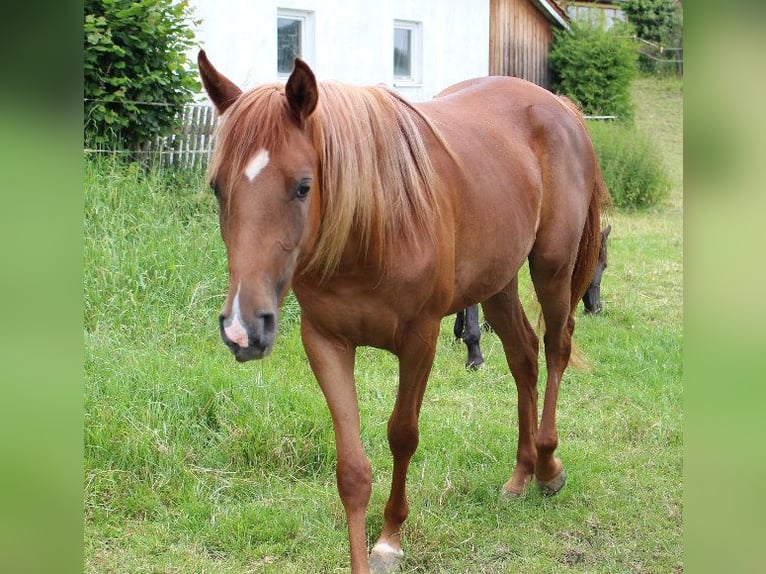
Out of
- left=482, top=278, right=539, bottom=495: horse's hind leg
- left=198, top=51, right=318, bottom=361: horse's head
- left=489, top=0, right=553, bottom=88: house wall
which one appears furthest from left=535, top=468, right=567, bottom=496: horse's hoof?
left=489, top=0, right=553, bottom=88: house wall

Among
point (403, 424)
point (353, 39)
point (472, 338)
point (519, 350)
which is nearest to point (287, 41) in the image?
point (353, 39)

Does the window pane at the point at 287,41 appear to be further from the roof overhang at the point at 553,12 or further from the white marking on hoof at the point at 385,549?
the white marking on hoof at the point at 385,549

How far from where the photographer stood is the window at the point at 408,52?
13406mm

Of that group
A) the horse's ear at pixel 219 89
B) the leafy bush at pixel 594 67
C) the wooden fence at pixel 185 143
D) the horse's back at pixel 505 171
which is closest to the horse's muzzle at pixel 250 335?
the horse's ear at pixel 219 89

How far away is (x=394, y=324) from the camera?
301cm

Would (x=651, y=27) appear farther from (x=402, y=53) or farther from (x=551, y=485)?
(x=551, y=485)

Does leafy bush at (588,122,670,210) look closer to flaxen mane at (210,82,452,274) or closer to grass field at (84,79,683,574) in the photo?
grass field at (84,79,683,574)

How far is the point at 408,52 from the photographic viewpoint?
1357 centimetres

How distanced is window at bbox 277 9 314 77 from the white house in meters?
0.01

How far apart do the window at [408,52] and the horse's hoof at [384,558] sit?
1094 centimetres

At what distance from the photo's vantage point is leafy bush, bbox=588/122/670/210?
1313 centimetres

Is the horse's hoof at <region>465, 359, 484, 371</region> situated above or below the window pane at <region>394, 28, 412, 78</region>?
below
